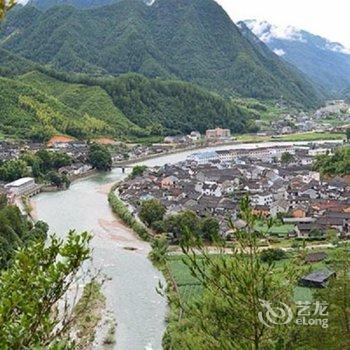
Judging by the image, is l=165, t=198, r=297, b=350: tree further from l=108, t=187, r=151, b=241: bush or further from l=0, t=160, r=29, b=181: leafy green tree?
l=0, t=160, r=29, b=181: leafy green tree

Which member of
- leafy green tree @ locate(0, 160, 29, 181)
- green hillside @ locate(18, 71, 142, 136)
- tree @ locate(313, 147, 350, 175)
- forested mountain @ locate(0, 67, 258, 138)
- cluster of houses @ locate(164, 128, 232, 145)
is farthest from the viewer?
green hillside @ locate(18, 71, 142, 136)

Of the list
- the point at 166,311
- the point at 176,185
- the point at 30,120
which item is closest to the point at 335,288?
the point at 166,311

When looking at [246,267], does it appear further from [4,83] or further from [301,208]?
[4,83]

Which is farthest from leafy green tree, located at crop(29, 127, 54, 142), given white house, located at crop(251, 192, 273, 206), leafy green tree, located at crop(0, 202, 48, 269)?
leafy green tree, located at crop(0, 202, 48, 269)

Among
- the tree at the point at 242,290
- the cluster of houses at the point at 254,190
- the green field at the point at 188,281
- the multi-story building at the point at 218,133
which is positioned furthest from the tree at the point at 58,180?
the tree at the point at 242,290

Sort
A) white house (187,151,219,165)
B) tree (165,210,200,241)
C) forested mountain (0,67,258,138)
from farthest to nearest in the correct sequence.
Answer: forested mountain (0,67,258,138)
white house (187,151,219,165)
tree (165,210,200,241)

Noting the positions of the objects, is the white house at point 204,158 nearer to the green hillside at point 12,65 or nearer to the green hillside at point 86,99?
the green hillside at point 86,99
